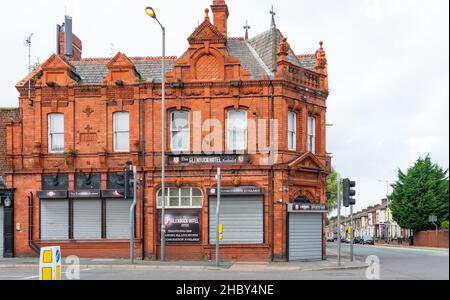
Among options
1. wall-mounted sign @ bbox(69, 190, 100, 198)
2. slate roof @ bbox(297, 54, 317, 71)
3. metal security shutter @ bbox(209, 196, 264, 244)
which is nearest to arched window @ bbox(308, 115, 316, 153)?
slate roof @ bbox(297, 54, 317, 71)

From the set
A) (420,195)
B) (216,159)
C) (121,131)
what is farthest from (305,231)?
(420,195)

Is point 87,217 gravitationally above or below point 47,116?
below

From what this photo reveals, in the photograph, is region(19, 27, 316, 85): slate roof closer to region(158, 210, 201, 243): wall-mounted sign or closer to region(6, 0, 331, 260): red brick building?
region(6, 0, 331, 260): red brick building

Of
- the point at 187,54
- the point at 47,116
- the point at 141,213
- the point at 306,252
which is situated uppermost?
the point at 187,54

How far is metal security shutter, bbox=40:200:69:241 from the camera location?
3148 cm

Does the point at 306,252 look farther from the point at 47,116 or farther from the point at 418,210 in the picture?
the point at 418,210

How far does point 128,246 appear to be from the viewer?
30.9 m

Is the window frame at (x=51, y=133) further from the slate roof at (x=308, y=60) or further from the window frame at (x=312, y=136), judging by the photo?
the slate roof at (x=308, y=60)

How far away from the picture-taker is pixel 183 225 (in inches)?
1205

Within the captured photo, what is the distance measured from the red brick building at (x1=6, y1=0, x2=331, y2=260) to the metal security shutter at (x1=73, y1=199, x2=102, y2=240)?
52mm

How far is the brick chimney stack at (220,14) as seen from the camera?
33812 millimetres
